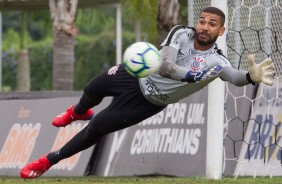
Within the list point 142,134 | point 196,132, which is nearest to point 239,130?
point 196,132

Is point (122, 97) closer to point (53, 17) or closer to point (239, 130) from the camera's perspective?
point (239, 130)

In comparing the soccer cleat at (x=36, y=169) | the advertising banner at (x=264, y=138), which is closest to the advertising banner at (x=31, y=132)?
the advertising banner at (x=264, y=138)

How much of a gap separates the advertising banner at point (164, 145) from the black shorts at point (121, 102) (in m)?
3.32

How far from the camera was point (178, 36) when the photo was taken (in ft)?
38.8

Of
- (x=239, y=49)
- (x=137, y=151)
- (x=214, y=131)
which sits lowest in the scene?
(x=137, y=151)

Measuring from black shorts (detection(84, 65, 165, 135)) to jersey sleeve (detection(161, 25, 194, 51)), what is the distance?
75cm

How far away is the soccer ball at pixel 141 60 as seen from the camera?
11188 mm

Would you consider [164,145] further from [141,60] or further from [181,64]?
[141,60]

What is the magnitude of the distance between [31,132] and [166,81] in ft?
19.6

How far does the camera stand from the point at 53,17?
2225 centimetres

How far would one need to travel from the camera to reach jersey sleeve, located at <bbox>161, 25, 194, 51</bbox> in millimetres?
11711

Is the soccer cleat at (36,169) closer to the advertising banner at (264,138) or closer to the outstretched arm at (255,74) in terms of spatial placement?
the outstretched arm at (255,74)

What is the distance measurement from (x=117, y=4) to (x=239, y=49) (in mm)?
13622

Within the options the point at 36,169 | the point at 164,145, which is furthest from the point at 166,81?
the point at 164,145
